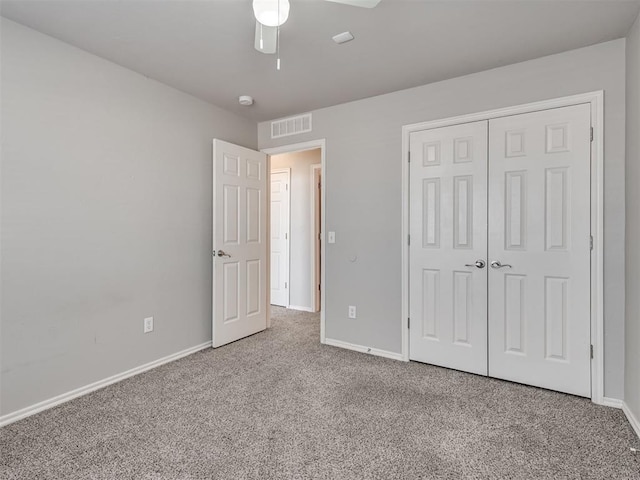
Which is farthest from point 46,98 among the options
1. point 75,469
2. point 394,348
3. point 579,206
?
point 579,206

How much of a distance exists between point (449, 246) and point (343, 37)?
69.0 inches

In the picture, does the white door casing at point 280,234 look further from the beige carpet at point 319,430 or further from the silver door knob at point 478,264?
the silver door knob at point 478,264

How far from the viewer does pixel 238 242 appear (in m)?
3.48

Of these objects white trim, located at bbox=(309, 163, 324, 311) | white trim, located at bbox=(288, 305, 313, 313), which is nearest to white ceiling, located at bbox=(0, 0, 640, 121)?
white trim, located at bbox=(309, 163, 324, 311)

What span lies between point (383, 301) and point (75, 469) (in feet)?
7.74

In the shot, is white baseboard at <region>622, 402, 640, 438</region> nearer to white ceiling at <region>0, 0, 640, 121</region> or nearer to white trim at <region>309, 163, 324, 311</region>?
white ceiling at <region>0, 0, 640, 121</region>

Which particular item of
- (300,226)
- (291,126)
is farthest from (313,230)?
(291,126)

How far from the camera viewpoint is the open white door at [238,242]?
3.26 m

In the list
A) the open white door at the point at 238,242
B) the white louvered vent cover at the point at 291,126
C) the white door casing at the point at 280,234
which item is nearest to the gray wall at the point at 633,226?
the white louvered vent cover at the point at 291,126

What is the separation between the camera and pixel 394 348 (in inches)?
120

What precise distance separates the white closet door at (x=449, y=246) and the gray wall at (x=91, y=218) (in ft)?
6.64

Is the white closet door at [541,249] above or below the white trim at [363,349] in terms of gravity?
above

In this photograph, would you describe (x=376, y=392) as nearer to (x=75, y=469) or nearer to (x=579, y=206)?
(x=75, y=469)

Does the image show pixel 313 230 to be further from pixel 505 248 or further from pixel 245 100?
pixel 505 248
